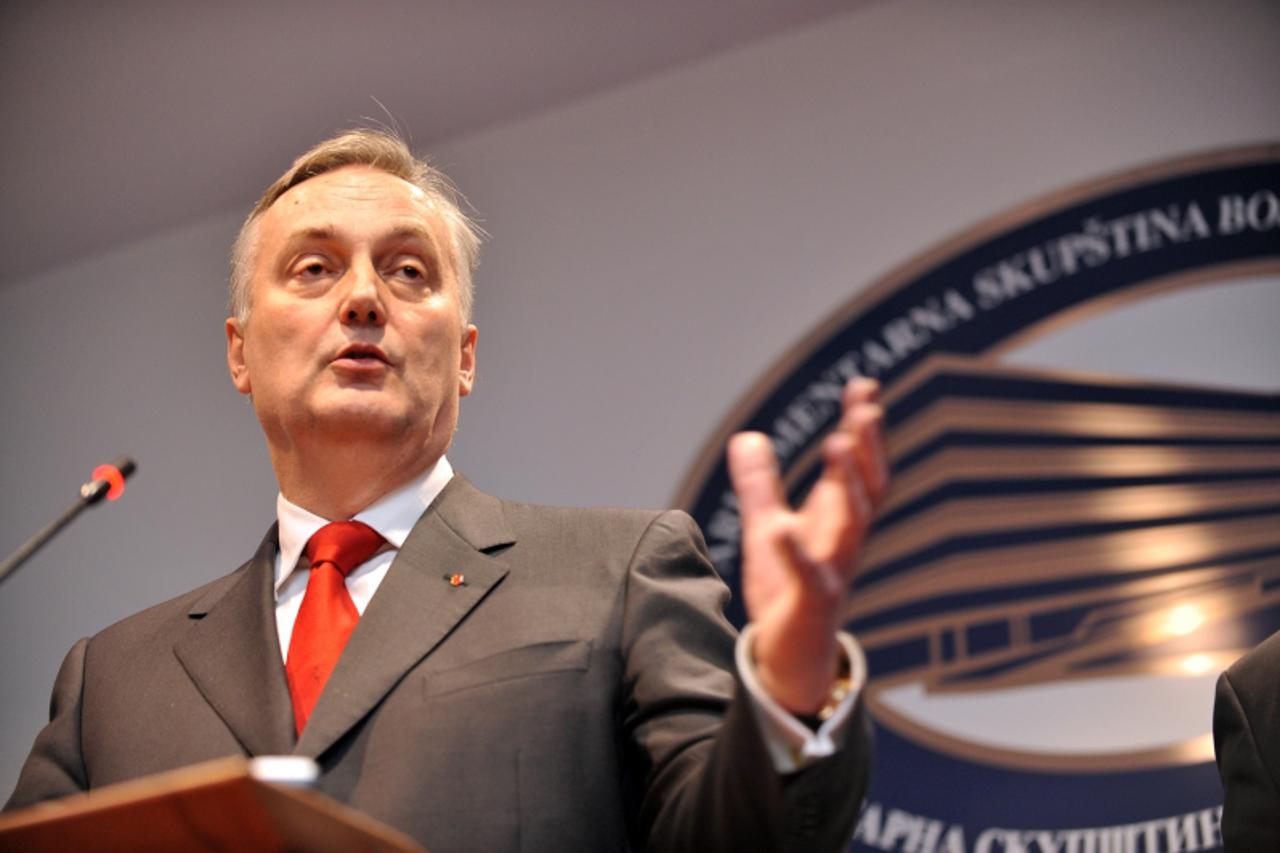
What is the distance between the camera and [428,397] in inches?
82.3

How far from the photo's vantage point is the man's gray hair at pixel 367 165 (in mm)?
2281

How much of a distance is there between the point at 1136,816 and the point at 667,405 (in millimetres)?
1430

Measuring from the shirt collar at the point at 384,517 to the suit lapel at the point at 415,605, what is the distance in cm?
3

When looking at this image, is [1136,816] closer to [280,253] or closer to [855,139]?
[855,139]

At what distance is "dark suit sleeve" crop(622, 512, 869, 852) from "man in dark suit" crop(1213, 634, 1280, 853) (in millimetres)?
750

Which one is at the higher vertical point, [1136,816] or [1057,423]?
[1057,423]

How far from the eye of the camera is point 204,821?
45.8 inches

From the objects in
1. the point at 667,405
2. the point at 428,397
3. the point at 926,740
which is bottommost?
the point at 926,740

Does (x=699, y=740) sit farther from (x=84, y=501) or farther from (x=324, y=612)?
(x=84, y=501)

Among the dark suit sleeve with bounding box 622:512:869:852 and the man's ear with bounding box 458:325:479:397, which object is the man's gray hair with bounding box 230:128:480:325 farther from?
the dark suit sleeve with bounding box 622:512:869:852

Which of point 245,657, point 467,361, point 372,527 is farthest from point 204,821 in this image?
point 467,361

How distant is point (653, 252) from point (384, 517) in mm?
2217

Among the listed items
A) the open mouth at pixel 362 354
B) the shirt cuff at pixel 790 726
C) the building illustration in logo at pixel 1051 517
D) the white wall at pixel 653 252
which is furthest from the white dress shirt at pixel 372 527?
the white wall at pixel 653 252

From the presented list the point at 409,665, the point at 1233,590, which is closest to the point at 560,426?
the point at 1233,590
